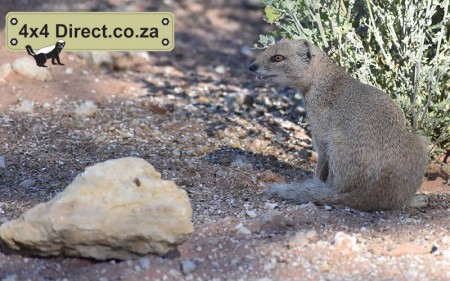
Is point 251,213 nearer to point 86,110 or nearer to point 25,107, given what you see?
point 86,110

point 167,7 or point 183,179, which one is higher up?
point 167,7

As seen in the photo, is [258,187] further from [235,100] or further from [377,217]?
[235,100]

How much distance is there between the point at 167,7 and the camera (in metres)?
9.28

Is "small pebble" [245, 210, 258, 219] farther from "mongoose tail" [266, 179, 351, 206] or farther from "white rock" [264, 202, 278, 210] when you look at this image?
"mongoose tail" [266, 179, 351, 206]

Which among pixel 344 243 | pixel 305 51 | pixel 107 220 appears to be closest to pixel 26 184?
pixel 107 220

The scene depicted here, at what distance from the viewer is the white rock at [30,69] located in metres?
6.59

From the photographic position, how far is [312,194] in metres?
4.39

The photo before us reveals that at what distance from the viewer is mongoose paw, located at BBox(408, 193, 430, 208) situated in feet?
14.8

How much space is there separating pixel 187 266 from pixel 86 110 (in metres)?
2.92

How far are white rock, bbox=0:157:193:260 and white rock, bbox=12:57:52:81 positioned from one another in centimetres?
334

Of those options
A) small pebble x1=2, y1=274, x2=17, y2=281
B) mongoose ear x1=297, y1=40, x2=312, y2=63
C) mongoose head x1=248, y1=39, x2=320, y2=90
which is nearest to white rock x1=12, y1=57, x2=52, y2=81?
mongoose head x1=248, y1=39, x2=320, y2=90

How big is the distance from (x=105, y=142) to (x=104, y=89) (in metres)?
1.32

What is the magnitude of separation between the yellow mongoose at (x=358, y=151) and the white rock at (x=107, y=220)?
1.22 m

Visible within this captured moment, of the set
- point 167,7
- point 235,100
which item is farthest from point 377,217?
point 167,7
